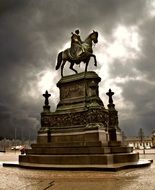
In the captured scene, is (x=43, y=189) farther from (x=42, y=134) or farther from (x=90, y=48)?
(x=90, y=48)

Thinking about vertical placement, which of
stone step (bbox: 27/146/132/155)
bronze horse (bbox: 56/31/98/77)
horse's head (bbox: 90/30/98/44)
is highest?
horse's head (bbox: 90/30/98/44)

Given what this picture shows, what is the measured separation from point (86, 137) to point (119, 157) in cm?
262

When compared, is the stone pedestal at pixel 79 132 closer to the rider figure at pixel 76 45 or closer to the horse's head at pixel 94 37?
the rider figure at pixel 76 45

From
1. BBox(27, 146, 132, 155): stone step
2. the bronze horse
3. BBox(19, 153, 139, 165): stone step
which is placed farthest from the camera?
the bronze horse

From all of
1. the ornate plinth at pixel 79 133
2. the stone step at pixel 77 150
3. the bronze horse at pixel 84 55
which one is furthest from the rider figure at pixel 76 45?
the stone step at pixel 77 150

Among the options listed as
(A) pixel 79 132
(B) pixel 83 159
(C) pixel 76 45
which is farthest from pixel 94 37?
(B) pixel 83 159

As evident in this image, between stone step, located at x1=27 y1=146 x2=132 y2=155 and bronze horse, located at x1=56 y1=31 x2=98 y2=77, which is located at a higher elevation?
bronze horse, located at x1=56 y1=31 x2=98 y2=77

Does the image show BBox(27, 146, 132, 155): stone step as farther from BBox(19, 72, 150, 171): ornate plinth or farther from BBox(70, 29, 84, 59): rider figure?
BBox(70, 29, 84, 59): rider figure

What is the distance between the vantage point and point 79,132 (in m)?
19.6

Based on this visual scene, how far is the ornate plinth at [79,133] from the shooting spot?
17.0m

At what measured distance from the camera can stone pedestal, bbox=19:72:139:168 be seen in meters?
17.1

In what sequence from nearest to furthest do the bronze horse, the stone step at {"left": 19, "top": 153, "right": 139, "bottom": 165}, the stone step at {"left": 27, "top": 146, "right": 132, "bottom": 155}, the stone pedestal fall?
1. the stone step at {"left": 19, "top": 153, "right": 139, "bottom": 165}
2. the stone step at {"left": 27, "top": 146, "right": 132, "bottom": 155}
3. the stone pedestal
4. the bronze horse

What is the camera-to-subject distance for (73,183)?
35.6ft

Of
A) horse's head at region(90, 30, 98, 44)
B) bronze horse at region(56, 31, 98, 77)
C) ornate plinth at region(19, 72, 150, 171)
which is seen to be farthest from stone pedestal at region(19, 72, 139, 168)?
horse's head at region(90, 30, 98, 44)
